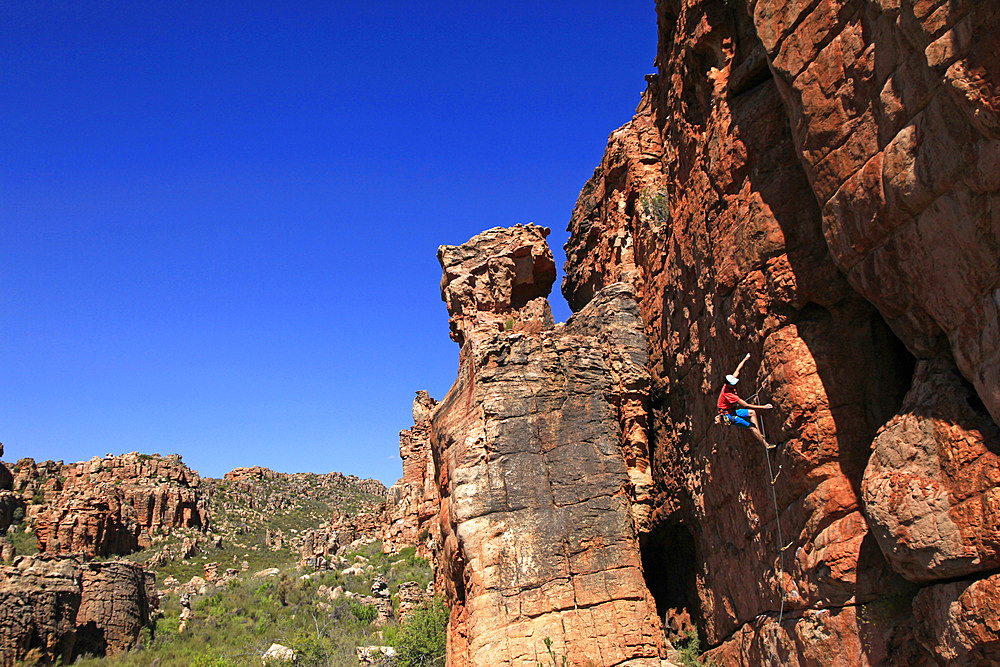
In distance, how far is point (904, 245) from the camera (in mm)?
6828

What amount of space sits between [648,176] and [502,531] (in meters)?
8.46

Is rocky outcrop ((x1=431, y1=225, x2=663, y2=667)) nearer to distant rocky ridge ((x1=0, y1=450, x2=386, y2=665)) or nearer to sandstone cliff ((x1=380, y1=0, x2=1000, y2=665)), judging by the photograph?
sandstone cliff ((x1=380, y1=0, x2=1000, y2=665))

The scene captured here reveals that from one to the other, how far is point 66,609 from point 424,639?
1275 centimetres

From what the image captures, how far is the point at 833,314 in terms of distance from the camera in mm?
8516

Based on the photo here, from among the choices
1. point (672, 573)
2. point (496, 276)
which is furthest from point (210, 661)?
point (672, 573)

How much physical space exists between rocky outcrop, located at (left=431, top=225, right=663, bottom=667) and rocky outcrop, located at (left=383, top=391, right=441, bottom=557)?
18.8 metres

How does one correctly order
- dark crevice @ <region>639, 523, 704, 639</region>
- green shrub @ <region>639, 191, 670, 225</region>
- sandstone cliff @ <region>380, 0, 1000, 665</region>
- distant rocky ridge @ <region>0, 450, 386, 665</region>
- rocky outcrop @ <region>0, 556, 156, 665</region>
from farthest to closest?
distant rocky ridge @ <region>0, 450, 386, 665</region>, rocky outcrop @ <region>0, 556, 156, 665</region>, green shrub @ <region>639, 191, 670, 225</region>, dark crevice @ <region>639, 523, 704, 639</region>, sandstone cliff @ <region>380, 0, 1000, 665</region>

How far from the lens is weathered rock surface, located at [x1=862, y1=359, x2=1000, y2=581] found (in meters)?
5.95

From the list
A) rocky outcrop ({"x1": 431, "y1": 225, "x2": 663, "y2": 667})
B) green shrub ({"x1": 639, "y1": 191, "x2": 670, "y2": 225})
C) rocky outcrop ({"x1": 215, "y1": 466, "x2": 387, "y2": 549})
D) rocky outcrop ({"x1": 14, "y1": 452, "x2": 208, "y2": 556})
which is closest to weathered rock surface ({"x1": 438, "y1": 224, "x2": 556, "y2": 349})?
rocky outcrop ({"x1": 431, "y1": 225, "x2": 663, "y2": 667})

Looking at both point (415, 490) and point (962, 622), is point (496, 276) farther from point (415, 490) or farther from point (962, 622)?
point (415, 490)

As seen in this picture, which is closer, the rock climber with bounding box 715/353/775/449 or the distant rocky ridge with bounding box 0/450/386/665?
the rock climber with bounding box 715/353/775/449

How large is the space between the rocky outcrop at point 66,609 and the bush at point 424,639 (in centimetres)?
1109

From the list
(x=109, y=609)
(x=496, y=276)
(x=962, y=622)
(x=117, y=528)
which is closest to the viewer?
(x=962, y=622)

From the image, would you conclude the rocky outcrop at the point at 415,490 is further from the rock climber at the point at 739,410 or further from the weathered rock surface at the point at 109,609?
the rock climber at the point at 739,410
